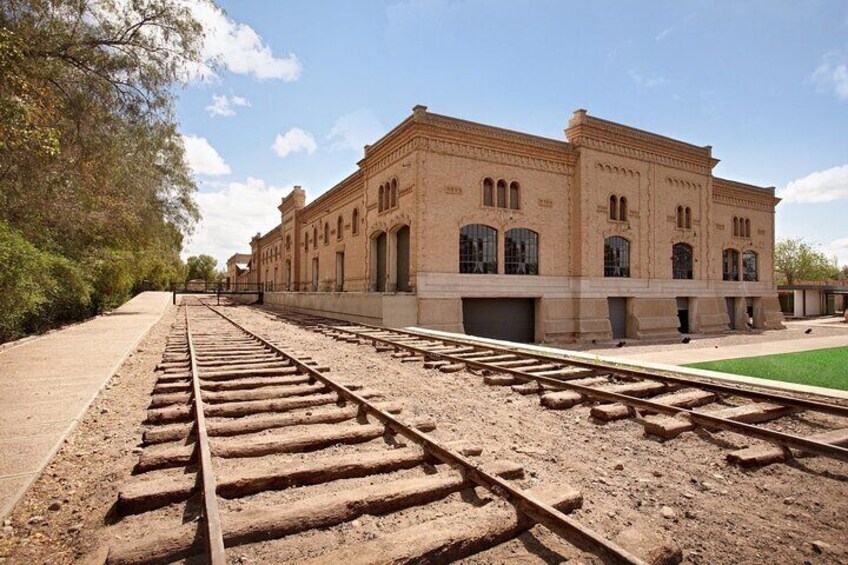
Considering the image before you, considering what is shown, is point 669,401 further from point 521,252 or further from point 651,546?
point 521,252

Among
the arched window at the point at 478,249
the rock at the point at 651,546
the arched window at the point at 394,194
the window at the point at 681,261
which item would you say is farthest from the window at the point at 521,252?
the rock at the point at 651,546

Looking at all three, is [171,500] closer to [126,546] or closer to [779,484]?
[126,546]

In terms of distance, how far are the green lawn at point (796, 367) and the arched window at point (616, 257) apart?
38.4 feet

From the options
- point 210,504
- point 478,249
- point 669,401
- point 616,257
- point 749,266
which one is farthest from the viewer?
point 749,266

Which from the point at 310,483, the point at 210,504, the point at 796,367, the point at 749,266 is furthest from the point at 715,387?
→ the point at 749,266

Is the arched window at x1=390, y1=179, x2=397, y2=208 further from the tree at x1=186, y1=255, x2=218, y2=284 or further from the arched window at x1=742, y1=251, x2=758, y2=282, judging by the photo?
the tree at x1=186, y1=255, x2=218, y2=284

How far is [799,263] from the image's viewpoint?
6650cm

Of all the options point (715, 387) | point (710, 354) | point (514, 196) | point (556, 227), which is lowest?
point (710, 354)

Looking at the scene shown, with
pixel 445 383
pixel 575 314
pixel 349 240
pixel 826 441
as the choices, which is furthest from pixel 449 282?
pixel 826 441

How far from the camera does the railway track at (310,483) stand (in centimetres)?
284

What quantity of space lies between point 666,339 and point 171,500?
2873 centimetres

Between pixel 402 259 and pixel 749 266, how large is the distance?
92.5 feet

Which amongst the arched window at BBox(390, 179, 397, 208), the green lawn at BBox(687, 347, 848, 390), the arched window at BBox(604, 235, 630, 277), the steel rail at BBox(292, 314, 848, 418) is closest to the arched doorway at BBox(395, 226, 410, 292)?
the arched window at BBox(390, 179, 397, 208)

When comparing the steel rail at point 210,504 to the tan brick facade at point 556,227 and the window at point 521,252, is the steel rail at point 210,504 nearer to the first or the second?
the tan brick facade at point 556,227
